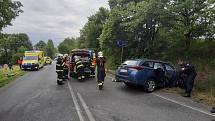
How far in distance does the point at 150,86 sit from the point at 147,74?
67 cm

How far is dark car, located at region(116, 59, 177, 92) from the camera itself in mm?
14070

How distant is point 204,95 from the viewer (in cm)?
1345

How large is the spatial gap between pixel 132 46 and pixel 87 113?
72.6 ft

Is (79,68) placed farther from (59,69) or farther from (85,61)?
(59,69)

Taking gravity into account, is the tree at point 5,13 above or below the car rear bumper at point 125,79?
above

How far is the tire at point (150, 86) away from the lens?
14269 millimetres

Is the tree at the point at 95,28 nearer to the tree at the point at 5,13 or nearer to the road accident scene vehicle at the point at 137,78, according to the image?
the road accident scene vehicle at the point at 137,78

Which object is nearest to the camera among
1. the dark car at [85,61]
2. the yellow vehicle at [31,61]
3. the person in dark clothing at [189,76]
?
the person in dark clothing at [189,76]

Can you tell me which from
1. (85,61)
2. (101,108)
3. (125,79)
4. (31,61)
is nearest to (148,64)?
(125,79)

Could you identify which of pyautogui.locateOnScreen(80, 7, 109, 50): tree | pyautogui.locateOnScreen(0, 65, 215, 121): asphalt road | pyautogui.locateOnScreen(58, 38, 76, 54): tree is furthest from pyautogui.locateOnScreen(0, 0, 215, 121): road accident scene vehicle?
pyautogui.locateOnScreen(58, 38, 76, 54): tree

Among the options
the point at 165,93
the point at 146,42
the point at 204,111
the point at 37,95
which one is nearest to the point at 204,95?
the point at 165,93

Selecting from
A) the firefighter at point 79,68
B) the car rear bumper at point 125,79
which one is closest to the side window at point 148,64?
the car rear bumper at point 125,79

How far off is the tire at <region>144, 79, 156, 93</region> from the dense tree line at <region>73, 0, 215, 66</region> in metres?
7.27

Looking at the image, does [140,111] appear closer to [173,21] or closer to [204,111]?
[204,111]
